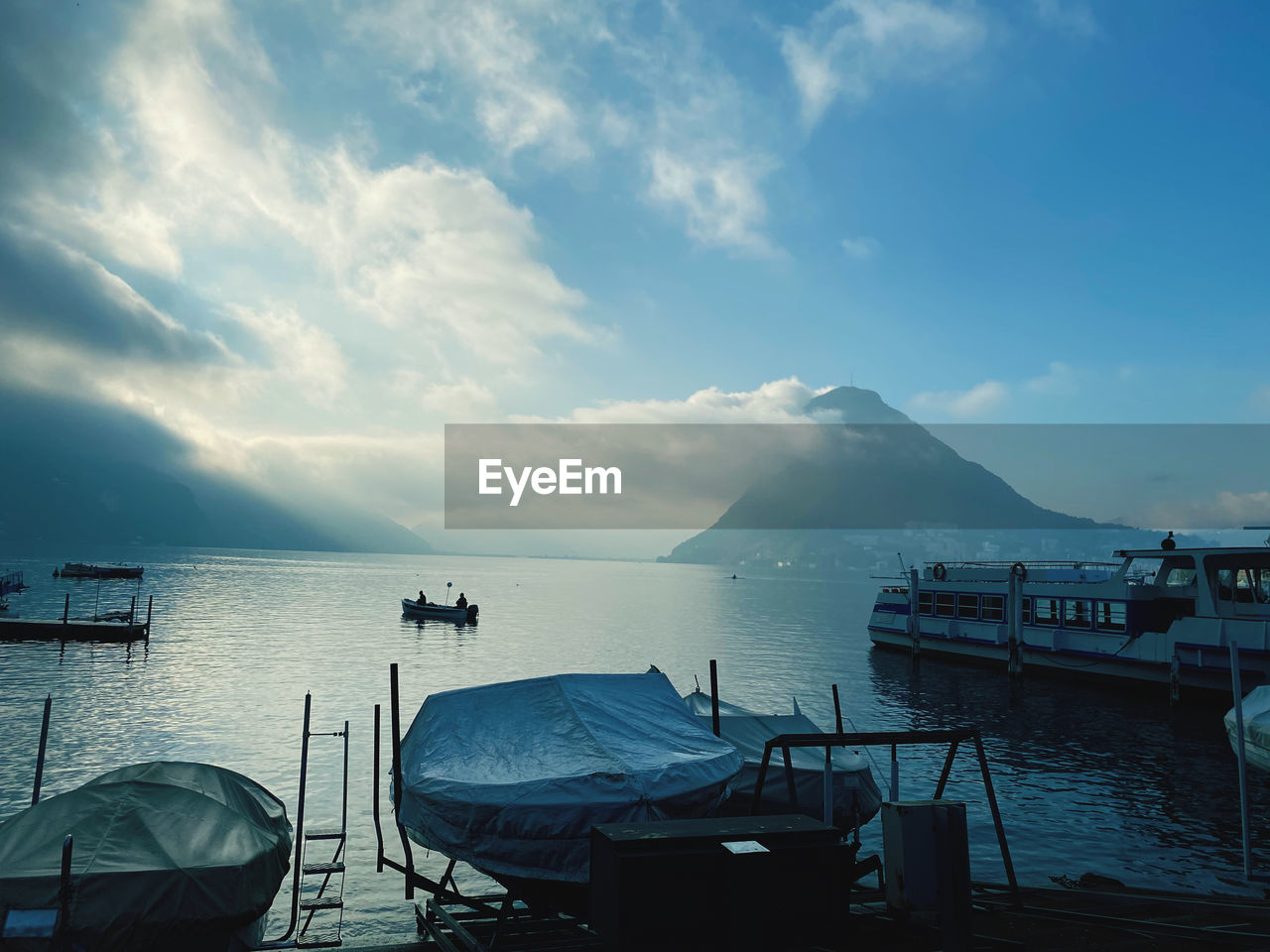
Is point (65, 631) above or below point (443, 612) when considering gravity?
above

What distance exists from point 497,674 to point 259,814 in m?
45.7

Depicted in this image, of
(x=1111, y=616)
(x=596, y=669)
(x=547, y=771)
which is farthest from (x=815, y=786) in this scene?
(x=596, y=669)

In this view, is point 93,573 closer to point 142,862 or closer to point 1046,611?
point 1046,611

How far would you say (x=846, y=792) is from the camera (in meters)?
17.7

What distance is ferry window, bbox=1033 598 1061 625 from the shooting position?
180 ft

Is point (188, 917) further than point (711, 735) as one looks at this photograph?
No

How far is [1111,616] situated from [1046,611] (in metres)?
5.88

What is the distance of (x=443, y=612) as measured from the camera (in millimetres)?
93875

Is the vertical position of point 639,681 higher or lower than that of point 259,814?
higher

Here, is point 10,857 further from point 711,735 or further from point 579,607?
point 579,607

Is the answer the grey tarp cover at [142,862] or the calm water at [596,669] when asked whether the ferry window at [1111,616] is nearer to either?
the calm water at [596,669]

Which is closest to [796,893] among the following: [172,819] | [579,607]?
[172,819]

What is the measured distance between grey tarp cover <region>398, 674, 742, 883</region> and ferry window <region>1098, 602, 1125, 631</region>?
149 feet

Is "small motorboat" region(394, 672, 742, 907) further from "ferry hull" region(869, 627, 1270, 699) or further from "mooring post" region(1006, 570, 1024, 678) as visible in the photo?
"mooring post" region(1006, 570, 1024, 678)
